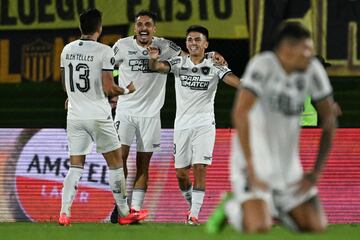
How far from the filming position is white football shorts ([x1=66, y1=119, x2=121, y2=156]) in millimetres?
9719

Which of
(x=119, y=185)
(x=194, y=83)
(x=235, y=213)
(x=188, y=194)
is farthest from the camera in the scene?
(x=188, y=194)

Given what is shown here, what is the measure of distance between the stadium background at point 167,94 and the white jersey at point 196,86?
0.91 m

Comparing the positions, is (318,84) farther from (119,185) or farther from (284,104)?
(119,185)

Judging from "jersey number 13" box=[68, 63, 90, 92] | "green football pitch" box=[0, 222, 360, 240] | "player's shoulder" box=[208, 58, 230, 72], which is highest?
"player's shoulder" box=[208, 58, 230, 72]

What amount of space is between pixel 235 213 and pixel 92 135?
11.8 feet

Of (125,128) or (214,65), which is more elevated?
(214,65)

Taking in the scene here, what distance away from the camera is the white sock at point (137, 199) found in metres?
10.4

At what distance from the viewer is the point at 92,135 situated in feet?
32.1

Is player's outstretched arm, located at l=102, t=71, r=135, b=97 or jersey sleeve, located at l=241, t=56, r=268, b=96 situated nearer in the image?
jersey sleeve, located at l=241, t=56, r=268, b=96

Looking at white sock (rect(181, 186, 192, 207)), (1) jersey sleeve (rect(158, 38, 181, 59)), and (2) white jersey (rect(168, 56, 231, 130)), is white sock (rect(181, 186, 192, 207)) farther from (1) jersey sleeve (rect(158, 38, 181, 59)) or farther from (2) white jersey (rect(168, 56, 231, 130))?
(1) jersey sleeve (rect(158, 38, 181, 59))

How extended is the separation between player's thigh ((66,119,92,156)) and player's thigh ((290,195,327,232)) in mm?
3511

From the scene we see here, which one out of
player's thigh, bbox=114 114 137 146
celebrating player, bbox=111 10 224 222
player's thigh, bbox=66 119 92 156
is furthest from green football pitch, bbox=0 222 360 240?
player's thigh, bbox=114 114 137 146

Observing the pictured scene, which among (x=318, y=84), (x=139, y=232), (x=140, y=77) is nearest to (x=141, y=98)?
(x=140, y=77)

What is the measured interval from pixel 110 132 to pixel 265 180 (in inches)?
142
